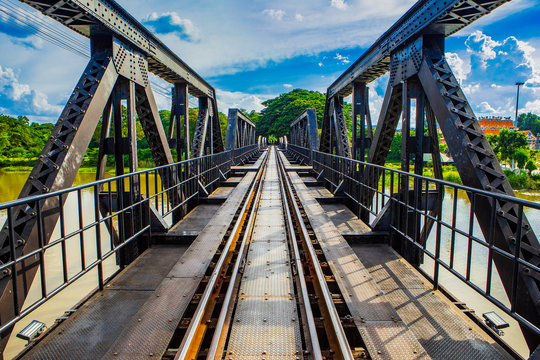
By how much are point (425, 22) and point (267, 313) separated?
5.02 m

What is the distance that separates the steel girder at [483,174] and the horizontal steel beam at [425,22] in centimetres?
45

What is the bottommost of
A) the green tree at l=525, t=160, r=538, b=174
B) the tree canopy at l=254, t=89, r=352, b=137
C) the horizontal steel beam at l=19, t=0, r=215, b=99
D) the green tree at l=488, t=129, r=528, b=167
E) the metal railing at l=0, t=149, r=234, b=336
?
the green tree at l=525, t=160, r=538, b=174

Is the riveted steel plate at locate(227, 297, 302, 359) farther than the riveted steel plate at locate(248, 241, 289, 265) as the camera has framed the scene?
No

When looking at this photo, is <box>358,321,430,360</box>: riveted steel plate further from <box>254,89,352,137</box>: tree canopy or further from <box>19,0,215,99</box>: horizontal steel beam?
<box>254,89,352,137</box>: tree canopy

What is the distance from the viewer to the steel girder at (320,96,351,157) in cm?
1163

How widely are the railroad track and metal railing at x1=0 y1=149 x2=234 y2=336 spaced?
1.28 m

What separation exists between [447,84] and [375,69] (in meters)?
3.58

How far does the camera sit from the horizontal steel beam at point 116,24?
464 cm

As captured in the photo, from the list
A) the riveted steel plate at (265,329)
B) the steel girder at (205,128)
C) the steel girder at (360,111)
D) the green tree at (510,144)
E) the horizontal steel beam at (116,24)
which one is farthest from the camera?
the green tree at (510,144)

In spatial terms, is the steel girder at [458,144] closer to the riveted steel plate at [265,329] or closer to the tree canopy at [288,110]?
the riveted steel plate at [265,329]

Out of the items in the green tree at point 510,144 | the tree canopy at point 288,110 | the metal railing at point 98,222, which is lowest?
the metal railing at point 98,222

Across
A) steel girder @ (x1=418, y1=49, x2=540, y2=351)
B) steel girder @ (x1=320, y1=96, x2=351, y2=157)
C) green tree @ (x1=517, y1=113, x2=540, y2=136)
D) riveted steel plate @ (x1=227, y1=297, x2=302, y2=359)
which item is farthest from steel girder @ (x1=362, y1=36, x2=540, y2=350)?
green tree @ (x1=517, y1=113, x2=540, y2=136)

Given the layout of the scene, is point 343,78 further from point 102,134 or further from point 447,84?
point 102,134

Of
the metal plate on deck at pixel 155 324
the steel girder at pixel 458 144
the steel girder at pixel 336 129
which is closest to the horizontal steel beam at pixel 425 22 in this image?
the steel girder at pixel 458 144
